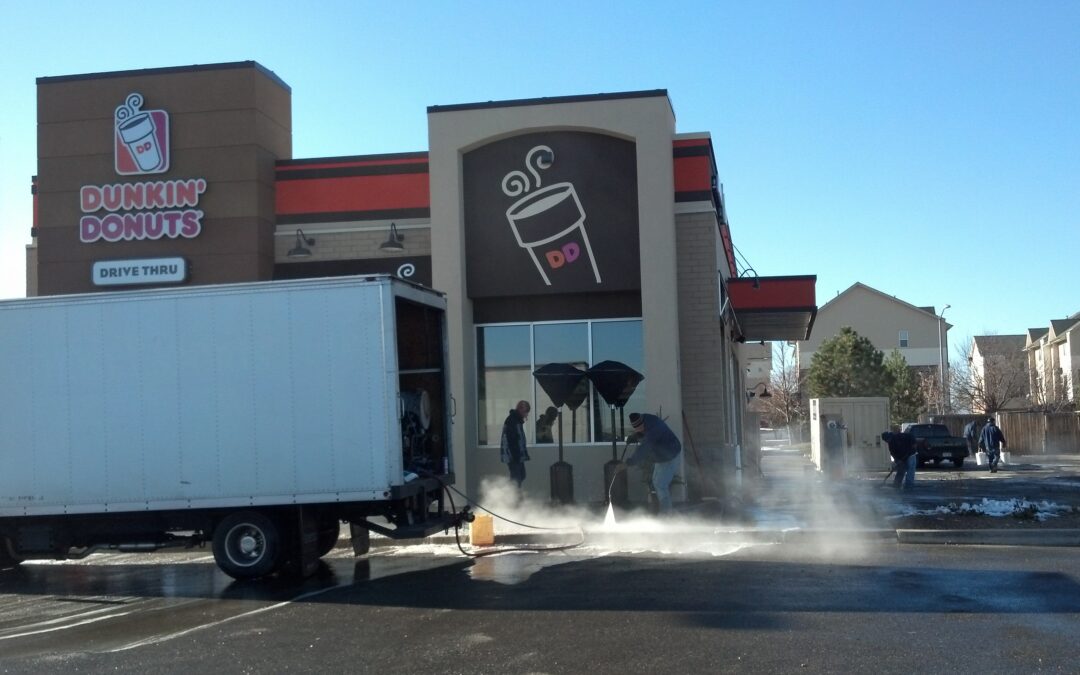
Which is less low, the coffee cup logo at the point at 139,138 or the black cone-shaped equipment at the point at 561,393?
the coffee cup logo at the point at 139,138

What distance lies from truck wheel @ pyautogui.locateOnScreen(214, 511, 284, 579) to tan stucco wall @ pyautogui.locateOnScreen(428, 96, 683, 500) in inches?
265

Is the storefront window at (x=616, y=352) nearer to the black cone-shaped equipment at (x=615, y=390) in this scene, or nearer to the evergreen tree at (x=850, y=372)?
the black cone-shaped equipment at (x=615, y=390)

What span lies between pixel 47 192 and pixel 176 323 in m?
9.70

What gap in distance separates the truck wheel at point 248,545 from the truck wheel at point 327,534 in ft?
2.09

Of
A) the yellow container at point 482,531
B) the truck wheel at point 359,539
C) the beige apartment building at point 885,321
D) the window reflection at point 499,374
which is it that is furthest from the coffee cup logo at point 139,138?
the beige apartment building at point 885,321

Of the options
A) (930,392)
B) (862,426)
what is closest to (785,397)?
(930,392)

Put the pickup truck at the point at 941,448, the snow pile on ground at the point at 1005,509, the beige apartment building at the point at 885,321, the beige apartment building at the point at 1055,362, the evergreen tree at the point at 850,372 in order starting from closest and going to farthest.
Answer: the snow pile on ground at the point at 1005,509, the pickup truck at the point at 941,448, the evergreen tree at the point at 850,372, the beige apartment building at the point at 1055,362, the beige apartment building at the point at 885,321

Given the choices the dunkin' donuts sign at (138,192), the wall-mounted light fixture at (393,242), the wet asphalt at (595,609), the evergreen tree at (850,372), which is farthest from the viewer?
the evergreen tree at (850,372)

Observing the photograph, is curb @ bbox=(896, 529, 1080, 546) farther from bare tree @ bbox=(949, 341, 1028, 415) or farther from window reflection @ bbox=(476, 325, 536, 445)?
bare tree @ bbox=(949, 341, 1028, 415)

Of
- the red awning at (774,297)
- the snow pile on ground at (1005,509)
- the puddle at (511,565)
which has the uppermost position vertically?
the red awning at (774,297)

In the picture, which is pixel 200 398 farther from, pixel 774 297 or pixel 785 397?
pixel 785 397

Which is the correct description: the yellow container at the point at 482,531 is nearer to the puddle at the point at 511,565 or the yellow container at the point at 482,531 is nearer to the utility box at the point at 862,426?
the puddle at the point at 511,565

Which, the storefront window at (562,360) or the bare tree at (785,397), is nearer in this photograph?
the storefront window at (562,360)

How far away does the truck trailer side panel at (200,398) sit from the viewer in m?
11.3
